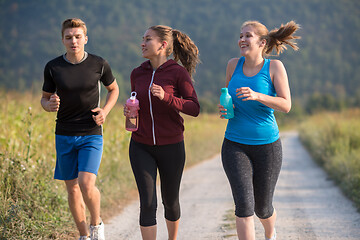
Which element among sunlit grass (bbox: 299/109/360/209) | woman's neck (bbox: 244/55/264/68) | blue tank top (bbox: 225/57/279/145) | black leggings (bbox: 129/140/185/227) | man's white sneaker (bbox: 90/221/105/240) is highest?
woman's neck (bbox: 244/55/264/68)

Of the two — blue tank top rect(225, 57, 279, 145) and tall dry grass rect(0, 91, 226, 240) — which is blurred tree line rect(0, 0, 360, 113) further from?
blue tank top rect(225, 57, 279, 145)

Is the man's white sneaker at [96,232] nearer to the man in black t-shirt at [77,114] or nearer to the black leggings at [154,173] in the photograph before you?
the man in black t-shirt at [77,114]

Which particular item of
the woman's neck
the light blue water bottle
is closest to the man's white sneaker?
the light blue water bottle

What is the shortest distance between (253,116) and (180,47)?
3.23 feet

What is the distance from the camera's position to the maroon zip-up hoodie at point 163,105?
4.03m

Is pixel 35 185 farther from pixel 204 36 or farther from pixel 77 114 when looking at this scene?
pixel 204 36

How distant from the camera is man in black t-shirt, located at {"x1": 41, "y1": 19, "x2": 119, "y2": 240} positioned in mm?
4234

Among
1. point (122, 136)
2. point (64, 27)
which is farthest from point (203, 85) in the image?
point (64, 27)

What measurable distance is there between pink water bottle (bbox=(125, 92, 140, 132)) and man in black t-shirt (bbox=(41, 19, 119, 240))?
0.43 m

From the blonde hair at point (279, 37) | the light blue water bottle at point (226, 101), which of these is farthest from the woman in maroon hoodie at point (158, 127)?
the blonde hair at point (279, 37)

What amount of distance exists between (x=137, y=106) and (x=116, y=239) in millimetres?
1906

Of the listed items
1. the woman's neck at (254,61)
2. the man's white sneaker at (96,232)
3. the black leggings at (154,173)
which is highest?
the woman's neck at (254,61)

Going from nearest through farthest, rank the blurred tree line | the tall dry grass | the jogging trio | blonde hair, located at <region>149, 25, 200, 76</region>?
the jogging trio < blonde hair, located at <region>149, 25, 200, 76</region> < the tall dry grass < the blurred tree line

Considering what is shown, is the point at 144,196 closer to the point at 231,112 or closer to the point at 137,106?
the point at 137,106
